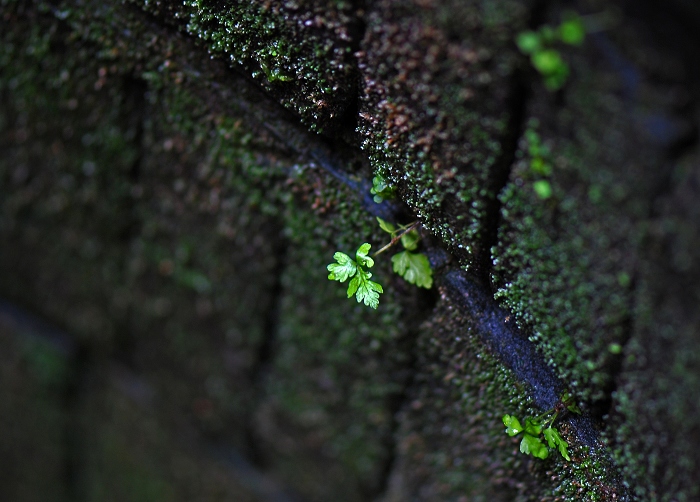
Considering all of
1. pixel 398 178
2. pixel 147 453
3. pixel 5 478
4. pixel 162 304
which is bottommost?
pixel 5 478

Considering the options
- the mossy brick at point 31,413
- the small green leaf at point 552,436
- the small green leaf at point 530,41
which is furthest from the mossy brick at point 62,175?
the small green leaf at point 552,436

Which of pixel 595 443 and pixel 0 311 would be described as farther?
pixel 0 311

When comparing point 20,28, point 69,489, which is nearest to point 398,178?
point 20,28

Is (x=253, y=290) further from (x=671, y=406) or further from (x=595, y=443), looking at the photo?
(x=671, y=406)

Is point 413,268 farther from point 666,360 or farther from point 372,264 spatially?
point 666,360

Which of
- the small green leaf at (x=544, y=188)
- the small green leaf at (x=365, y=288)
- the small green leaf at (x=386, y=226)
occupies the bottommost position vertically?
the small green leaf at (x=365, y=288)

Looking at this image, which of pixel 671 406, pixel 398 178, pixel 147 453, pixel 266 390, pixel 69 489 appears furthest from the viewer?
pixel 69 489

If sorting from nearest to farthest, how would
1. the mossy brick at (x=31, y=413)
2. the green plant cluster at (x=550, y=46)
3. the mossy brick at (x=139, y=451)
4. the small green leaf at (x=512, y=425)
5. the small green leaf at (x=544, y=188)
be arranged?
the green plant cluster at (x=550, y=46) < the small green leaf at (x=544, y=188) < the small green leaf at (x=512, y=425) < the mossy brick at (x=139, y=451) < the mossy brick at (x=31, y=413)

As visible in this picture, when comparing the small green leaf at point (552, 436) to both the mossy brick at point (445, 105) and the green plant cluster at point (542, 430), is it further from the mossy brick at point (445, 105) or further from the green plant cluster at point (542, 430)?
the mossy brick at point (445, 105)
